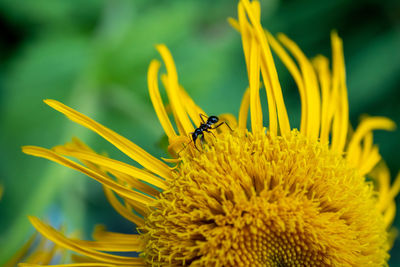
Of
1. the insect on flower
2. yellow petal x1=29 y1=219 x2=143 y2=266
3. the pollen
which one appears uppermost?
the insect on flower

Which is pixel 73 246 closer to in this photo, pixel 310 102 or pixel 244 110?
pixel 244 110

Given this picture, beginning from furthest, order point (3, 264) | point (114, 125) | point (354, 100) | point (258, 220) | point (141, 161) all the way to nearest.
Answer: point (354, 100)
point (114, 125)
point (3, 264)
point (141, 161)
point (258, 220)

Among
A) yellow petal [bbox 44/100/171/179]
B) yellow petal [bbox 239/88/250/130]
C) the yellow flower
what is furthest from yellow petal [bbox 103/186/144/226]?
yellow petal [bbox 239/88/250/130]

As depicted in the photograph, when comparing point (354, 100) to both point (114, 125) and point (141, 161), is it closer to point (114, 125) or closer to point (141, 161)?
point (114, 125)

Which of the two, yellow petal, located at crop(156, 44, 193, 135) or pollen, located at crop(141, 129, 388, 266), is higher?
yellow petal, located at crop(156, 44, 193, 135)

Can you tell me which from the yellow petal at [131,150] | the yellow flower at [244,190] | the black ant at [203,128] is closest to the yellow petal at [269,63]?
the yellow flower at [244,190]

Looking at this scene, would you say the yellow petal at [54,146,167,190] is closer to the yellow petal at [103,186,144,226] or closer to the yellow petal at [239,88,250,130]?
the yellow petal at [103,186,144,226]

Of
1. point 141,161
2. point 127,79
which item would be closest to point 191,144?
point 141,161
